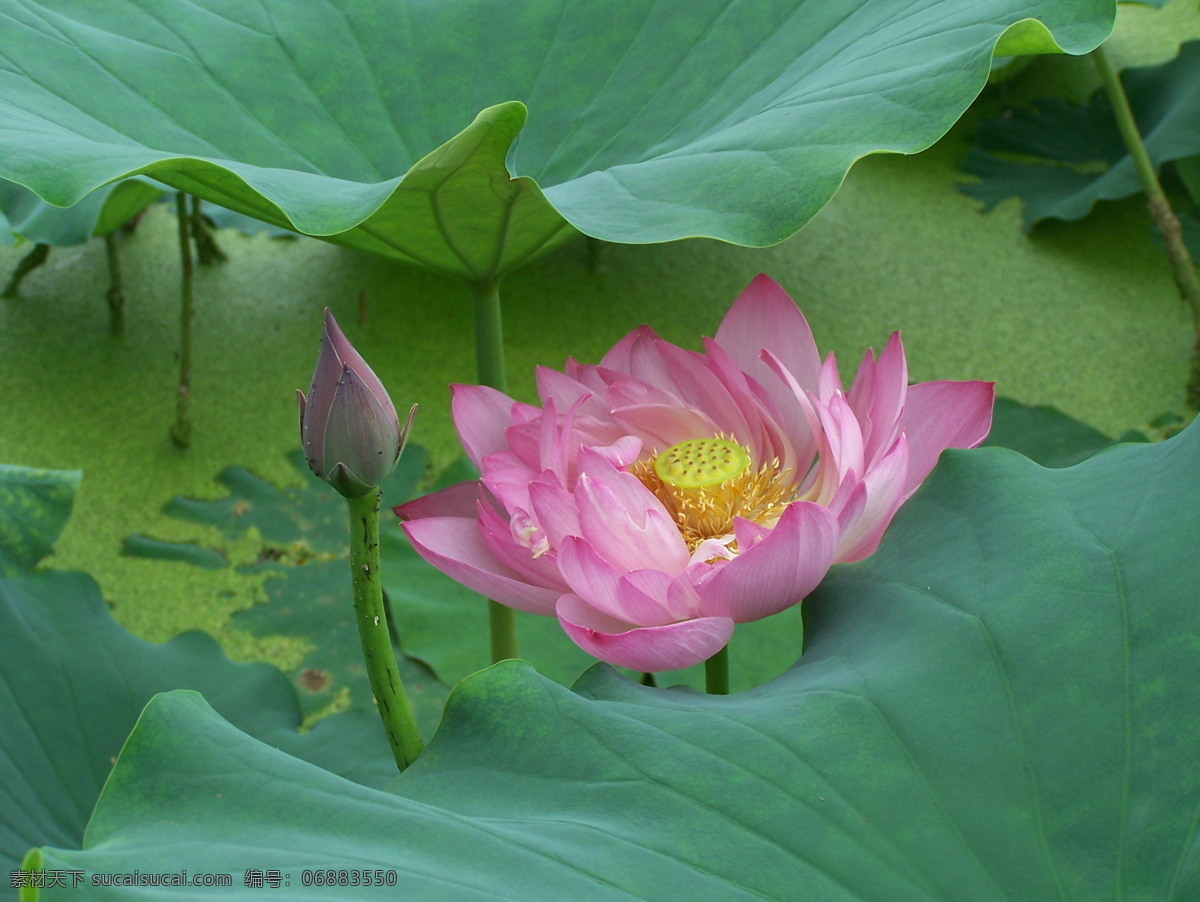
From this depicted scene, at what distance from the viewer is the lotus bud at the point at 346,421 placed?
0.52 m

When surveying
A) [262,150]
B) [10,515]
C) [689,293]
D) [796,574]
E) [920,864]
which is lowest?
[920,864]

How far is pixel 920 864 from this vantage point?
1.47 ft

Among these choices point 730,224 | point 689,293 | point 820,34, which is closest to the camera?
point 730,224

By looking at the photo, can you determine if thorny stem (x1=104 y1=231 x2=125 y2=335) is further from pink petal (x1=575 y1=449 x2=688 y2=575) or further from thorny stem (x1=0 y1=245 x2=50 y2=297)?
pink petal (x1=575 y1=449 x2=688 y2=575)

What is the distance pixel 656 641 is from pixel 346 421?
0.59 ft

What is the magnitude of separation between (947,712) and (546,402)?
275 millimetres

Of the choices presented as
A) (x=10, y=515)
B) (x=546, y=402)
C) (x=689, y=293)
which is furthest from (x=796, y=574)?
(x=689, y=293)

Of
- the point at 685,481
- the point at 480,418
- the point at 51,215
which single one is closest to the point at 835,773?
the point at 685,481

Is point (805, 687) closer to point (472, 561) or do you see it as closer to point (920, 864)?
point (920, 864)

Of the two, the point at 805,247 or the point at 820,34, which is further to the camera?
the point at 805,247

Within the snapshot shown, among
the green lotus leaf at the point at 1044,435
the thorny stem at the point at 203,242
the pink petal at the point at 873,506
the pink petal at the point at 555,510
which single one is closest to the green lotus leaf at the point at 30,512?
the pink petal at the point at 555,510

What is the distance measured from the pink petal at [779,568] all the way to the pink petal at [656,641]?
1 cm

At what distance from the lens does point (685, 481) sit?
0.65 m

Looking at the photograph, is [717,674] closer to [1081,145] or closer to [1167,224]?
[1167,224]
